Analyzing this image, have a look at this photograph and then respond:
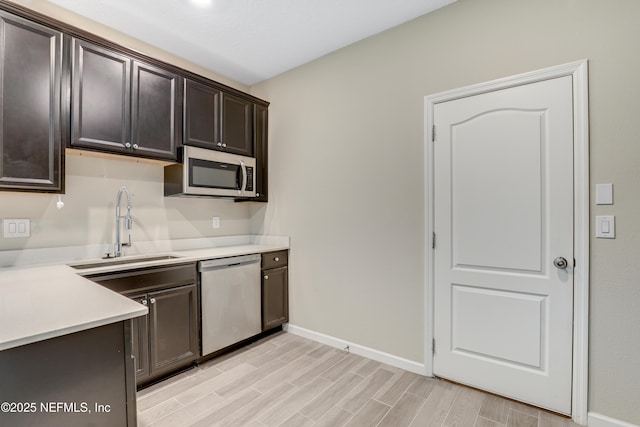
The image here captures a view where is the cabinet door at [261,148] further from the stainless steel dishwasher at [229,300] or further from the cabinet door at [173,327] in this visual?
the cabinet door at [173,327]

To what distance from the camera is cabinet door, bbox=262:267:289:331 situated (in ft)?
9.71

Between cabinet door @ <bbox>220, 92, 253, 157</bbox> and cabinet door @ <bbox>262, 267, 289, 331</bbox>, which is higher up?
cabinet door @ <bbox>220, 92, 253, 157</bbox>

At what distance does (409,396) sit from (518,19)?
2.57 metres

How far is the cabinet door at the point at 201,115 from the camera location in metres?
2.61

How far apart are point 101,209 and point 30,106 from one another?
2.82 ft

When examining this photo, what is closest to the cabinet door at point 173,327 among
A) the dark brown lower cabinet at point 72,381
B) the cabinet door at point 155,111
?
the cabinet door at point 155,111

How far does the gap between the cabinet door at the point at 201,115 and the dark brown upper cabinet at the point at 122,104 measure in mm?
73

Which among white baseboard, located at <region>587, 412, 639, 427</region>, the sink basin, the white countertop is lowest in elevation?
white baseboard, located at <region>587, 412, 639, 427</region>

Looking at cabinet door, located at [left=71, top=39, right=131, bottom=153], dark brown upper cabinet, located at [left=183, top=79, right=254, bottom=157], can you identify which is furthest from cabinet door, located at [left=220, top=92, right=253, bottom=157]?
cabinet door, located at [left=71, top=39, right=131, bottom=153]

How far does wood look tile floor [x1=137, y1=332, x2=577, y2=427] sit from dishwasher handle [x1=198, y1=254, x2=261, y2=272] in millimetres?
787

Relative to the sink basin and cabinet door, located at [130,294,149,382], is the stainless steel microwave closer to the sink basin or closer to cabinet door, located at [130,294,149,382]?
the sink basin

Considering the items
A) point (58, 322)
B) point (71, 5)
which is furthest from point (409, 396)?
point (71, 5)

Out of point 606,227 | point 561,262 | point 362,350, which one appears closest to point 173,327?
point 362,350

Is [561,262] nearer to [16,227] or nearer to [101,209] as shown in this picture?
[101,209]
